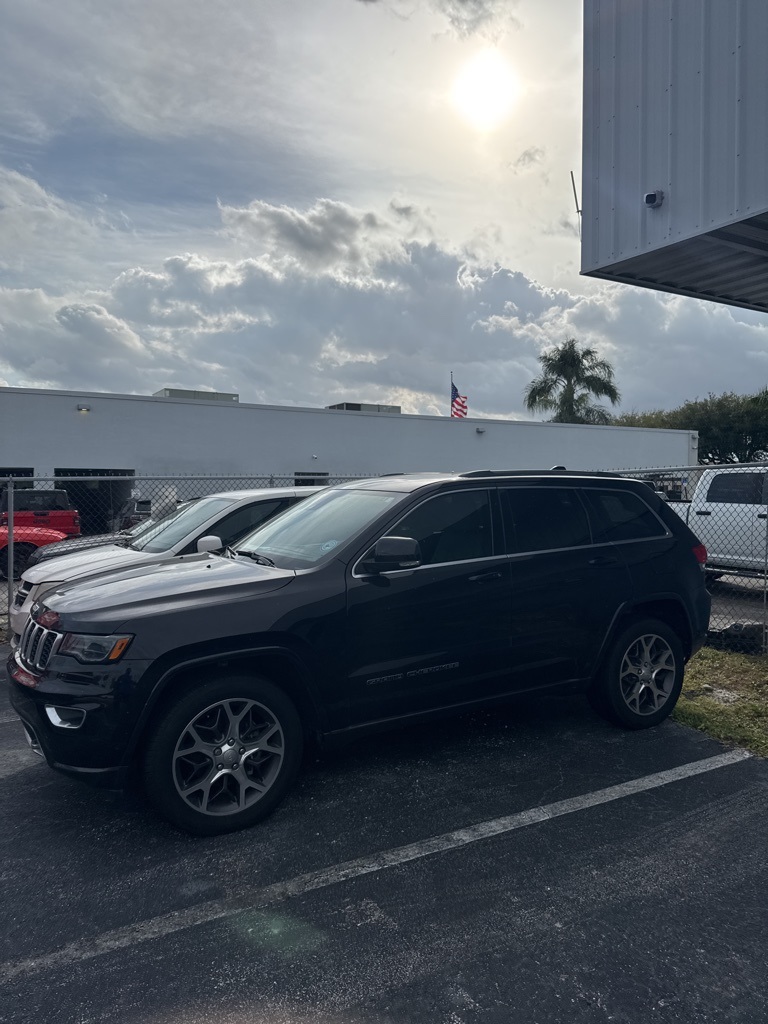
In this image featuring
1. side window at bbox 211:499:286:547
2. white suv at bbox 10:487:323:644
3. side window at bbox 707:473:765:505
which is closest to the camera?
white suv at bbox 10:487:323:644

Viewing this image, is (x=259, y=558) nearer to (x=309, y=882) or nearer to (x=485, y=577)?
(x=485, y=577)

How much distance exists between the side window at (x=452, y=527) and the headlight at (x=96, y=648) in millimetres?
1609

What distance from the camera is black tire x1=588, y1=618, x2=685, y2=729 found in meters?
5.04

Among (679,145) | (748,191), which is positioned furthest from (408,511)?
(679,145)

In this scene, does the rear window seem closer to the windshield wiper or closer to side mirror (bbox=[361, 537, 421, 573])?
the windshield wiper

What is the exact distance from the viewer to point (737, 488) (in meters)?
10.7

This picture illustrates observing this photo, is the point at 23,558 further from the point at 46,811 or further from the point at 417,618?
the point at 417,618

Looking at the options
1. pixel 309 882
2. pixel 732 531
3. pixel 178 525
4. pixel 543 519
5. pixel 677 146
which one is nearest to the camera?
pixel 309 882

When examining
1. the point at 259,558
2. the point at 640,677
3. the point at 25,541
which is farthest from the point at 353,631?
the point at 25,541

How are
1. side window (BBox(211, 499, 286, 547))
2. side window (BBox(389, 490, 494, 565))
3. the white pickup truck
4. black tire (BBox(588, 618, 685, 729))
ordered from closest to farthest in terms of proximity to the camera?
side window (BBox(389, 490, 494, 565)) < black tire (BBox(588, 618, 685, 729)) < side window (BBox(211, 499, 286, 547)) < the white pickup truck

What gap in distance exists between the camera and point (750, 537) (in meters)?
10.4

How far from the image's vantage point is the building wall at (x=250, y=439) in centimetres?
2189

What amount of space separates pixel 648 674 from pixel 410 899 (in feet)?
8.85

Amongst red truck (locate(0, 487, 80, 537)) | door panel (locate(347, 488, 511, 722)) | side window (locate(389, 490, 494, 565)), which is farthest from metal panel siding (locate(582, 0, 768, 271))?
red truck (locate(0, 487, 80, 537))
